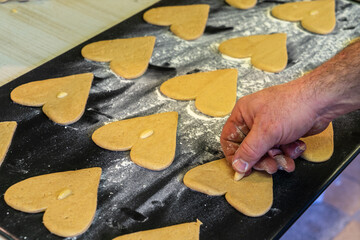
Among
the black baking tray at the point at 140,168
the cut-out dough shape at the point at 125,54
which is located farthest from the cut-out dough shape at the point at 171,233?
the cut-out dough shape at the point at 125,54

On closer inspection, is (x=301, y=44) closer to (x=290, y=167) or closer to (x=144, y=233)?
(x=290, y=167)

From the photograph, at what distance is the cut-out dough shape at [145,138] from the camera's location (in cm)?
102

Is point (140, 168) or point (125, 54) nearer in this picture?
point (140, 168)

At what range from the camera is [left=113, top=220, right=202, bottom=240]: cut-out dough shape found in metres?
0.87

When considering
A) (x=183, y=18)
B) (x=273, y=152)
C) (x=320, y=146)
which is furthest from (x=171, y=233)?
(x=183, y=18)

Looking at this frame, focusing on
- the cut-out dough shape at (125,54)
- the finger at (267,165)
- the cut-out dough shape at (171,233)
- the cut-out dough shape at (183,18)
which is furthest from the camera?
the cut-out dough shape at (183,18)

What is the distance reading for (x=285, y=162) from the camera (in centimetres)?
100

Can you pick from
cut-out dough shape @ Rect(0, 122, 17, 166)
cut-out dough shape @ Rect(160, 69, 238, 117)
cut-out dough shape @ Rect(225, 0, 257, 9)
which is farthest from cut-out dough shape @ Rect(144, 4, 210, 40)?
cut-out dough shape @ Rect(0, 122, 17, 166)

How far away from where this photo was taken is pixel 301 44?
55.7 inches

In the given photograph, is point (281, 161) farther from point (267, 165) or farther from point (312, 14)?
point (312, 14)

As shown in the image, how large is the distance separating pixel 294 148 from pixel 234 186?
6.5 inches

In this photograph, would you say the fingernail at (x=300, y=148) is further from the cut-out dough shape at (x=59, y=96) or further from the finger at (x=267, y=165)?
the cut-out dough shape at (x=59, y=96)

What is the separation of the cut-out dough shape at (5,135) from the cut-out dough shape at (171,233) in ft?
1.16

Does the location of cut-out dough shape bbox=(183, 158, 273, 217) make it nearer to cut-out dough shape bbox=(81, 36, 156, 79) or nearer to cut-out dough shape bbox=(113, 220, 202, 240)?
cut-out dough shape bbox=(113, 220, 202, 240)
